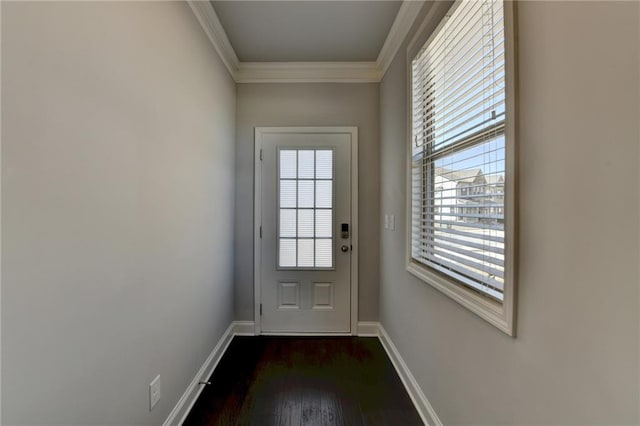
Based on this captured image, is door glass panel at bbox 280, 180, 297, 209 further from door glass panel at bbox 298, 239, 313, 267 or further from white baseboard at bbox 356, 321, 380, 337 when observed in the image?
white baseboard at bbox 356, 321, 380, 337

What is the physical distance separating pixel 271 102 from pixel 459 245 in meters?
2.12

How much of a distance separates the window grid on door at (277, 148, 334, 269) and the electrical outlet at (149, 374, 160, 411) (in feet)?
4.65

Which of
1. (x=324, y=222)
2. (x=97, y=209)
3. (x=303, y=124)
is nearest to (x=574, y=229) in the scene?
(x=97, y=209)

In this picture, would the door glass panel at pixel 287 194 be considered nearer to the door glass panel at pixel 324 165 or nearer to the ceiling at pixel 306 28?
the door glass panel at pixel 324 165

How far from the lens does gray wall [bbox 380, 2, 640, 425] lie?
64 cm

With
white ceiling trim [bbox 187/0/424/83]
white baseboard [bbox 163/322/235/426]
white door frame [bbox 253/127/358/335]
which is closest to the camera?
white baseboard [bbox 163/322/235/426]

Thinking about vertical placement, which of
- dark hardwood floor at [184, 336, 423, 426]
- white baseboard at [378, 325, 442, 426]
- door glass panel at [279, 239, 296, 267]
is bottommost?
dark hardwood floor at [184, 336, 423, 426]

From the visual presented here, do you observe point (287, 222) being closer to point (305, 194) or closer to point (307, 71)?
point (305, 194)

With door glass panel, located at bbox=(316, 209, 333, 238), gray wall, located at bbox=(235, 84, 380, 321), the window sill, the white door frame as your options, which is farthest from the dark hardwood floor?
door glass panel, located at bbox=(316, 209, 333, 238)

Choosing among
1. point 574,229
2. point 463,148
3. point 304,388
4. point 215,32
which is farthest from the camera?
point 215,32

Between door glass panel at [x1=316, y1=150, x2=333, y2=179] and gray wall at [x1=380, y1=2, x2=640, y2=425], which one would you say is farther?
door glass panel at [x1=316, y1=150, x2=333, y2=179]

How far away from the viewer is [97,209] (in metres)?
0.98

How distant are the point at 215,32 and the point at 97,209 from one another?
168 cm

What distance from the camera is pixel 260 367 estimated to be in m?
2.14
